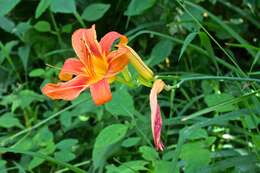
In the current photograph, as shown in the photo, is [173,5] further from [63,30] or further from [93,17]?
[63,30]

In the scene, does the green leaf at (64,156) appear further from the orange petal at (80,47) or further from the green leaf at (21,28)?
the green leaf at (21,28)

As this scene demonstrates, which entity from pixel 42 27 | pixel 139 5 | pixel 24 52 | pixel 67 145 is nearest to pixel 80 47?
pixel 67 145

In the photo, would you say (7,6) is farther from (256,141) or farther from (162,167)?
(256,141)

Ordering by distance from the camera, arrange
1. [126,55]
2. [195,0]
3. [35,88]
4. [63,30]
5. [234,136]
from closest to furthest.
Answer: [126,55], [234,136], [195,0], [63,30], [35,88]

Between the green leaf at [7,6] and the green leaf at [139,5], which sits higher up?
the green leaf at [7,6]

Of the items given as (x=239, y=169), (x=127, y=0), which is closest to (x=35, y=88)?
(x=127, y=0)

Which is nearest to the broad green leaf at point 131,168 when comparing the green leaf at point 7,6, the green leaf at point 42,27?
the green leaf at point 7,6

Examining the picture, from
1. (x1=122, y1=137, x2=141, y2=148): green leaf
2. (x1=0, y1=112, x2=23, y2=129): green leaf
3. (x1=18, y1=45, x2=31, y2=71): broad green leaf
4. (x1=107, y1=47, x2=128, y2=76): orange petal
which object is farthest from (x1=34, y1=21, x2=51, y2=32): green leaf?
(x1=107, y1=47, x2=128, y2=76): orange petal
